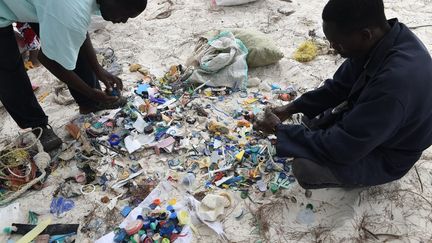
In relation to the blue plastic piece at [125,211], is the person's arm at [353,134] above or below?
above

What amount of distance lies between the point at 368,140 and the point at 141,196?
1.54 m

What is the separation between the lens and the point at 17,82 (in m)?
2.63

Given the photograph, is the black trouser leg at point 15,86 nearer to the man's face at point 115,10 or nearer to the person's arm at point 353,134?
the man's face at point 115,10

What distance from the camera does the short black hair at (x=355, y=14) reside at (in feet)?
5.74

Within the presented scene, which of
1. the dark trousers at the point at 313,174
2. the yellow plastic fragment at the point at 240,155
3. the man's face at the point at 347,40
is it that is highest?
the man's face at the point at 347,40

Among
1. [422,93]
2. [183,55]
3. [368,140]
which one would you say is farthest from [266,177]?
[183,55]

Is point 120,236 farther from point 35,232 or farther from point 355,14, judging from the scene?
point 355,14

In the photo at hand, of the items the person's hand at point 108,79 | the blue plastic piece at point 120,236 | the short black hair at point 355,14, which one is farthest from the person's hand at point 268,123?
the person's hand at point 108,79

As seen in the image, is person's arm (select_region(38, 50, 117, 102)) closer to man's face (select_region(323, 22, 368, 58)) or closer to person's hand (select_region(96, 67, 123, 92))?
person's hand (select_region(96, 67, 123, 92))

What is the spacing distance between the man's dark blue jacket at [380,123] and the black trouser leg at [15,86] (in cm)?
182

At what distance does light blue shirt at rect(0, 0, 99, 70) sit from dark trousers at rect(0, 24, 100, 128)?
0.83 feet

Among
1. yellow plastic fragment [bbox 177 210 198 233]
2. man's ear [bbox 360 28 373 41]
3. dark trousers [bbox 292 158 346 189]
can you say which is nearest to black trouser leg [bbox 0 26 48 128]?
yellow plastic fragment [bbox 177 210 198 233]

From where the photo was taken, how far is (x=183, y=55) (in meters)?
4.13

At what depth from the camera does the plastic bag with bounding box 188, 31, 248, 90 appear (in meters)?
3.59
